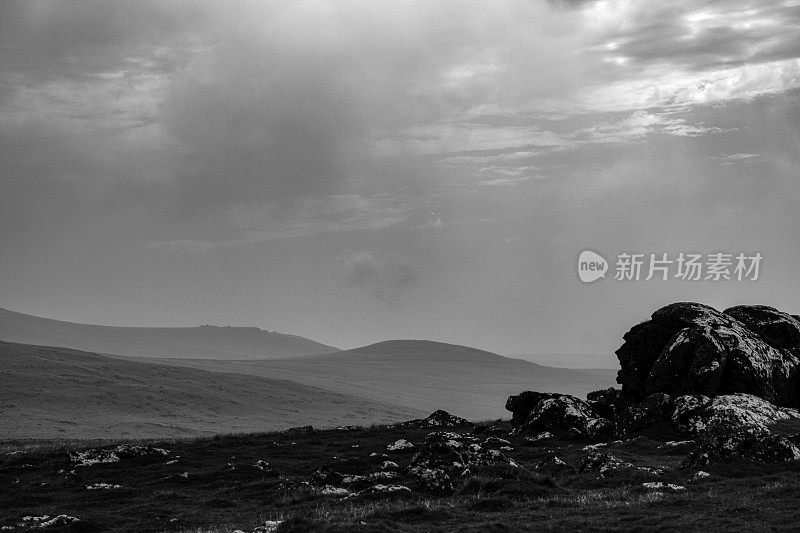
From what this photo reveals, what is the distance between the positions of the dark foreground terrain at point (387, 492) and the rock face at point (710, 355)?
739cm

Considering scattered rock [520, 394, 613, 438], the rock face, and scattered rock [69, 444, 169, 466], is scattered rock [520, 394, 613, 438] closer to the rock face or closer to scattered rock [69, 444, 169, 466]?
the rock face

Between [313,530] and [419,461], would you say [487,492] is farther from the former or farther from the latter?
[313,530]

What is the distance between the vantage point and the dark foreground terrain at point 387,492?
17969mm

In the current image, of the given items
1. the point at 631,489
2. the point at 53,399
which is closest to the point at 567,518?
the point at 631,489

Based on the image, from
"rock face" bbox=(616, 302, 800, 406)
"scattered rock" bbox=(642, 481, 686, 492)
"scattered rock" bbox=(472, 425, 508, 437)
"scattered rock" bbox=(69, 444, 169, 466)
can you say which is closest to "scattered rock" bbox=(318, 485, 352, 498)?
"scattered rock" bbox=(642, 481, 686, 492)

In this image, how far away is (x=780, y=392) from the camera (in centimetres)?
4000

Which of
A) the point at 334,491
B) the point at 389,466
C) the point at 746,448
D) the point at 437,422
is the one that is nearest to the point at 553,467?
the point at 389,466

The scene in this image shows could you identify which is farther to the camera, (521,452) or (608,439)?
(608,439)

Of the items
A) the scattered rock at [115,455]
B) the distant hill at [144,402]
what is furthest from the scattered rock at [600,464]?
the distant hill at [144,402]

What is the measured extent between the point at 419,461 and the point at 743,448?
1151 cm

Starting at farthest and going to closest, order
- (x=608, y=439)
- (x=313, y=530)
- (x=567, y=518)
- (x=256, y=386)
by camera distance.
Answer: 1. (x=256, y=386)
2. (x=608, y=439)
3. (x=567, y=518)
4. (x=313, y=530)

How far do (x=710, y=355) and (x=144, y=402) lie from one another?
183 ft

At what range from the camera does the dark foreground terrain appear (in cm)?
1797

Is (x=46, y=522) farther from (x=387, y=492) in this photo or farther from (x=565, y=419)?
(x=565, y=419)
